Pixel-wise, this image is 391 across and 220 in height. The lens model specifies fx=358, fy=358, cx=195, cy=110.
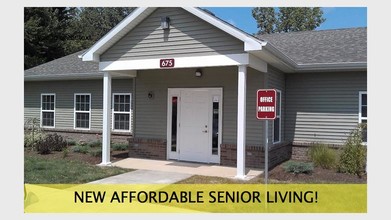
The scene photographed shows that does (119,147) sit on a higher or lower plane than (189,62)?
lower

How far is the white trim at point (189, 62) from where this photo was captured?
9.03m

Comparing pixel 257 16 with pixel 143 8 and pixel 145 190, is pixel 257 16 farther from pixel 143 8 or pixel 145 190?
pixel 145 190

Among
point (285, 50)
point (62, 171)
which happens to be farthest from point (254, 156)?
point (285, 50)

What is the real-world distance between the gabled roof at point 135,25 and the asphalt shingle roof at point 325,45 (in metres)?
3.96

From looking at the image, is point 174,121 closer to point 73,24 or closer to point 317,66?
point 317,66

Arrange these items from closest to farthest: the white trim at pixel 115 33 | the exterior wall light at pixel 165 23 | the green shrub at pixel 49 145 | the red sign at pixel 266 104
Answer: the red sign at pixel 266 104
the exterior wall light at pixel 165 23
the white trim at pixel 115 33
the green shrub at pixel 49 145

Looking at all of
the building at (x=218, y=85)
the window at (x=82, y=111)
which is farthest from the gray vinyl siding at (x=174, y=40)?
the window at (x=82, y=111)

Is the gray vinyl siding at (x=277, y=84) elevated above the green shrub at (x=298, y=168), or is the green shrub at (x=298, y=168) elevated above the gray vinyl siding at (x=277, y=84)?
the gray vinyl siding at (x=277, y=84)

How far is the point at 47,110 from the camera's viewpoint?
1755cm

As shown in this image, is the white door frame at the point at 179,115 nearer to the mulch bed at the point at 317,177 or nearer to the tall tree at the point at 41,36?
the mulch bed at the point at 317,177

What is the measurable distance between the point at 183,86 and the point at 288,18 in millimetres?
32138

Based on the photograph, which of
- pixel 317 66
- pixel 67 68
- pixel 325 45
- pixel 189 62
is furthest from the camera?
pixel 67 68

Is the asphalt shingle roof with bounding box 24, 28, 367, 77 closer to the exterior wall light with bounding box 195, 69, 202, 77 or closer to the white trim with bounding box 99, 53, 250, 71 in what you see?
the white trim with bounding box 99, 53, 250, 71

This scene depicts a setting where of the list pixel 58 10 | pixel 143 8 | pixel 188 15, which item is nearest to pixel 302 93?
pixel 188 15
